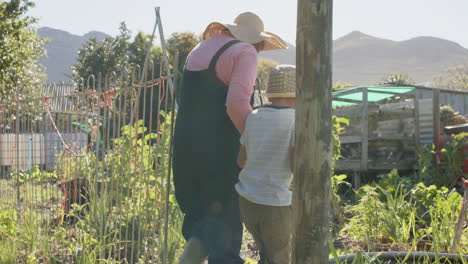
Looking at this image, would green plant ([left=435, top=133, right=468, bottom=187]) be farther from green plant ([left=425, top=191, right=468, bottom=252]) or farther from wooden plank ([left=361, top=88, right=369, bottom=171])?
green plant ([left=425, top=191, right=468, bottom=252])

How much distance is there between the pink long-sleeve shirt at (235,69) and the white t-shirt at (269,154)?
0.22 ft

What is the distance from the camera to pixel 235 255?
2496mm

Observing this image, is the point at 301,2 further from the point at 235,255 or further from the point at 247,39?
the point at 235,255

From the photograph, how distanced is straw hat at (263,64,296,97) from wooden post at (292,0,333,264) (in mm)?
972

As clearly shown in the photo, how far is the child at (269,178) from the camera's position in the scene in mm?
2312

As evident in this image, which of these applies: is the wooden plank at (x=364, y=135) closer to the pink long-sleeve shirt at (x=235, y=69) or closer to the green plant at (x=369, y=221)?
the green plant at (x=369, y=221)

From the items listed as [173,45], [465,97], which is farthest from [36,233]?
[173,45]

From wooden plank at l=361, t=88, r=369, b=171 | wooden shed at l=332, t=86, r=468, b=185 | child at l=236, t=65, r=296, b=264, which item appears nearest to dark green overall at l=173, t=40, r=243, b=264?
child at l=236, t=65, r=296, b=264

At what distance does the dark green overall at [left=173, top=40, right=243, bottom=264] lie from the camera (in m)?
2.48

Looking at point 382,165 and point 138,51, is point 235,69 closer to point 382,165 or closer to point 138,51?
point 382,165

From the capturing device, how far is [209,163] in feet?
8.16

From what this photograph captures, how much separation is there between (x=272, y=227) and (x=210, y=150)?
1.58 ft

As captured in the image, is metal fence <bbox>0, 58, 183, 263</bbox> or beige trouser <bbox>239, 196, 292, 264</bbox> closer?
beige trouser <bbox>239, 196, 292, 264</bbox>

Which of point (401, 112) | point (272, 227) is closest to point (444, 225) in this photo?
point (272, 227)
